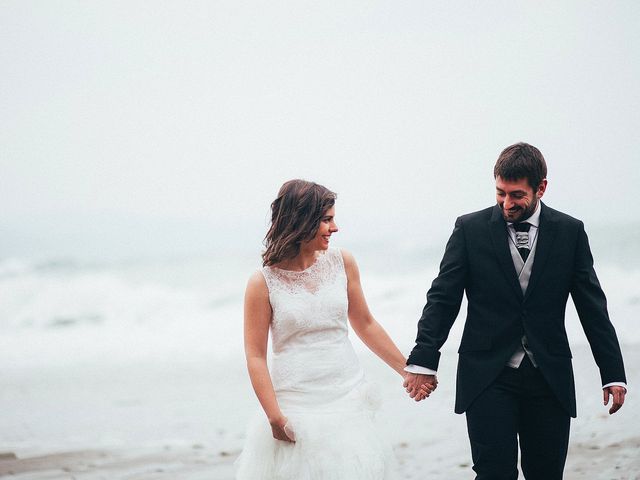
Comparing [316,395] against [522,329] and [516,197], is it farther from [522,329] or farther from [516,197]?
[516,197]

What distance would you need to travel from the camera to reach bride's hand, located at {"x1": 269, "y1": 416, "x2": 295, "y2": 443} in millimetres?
3145

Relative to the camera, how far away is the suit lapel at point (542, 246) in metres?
3.34

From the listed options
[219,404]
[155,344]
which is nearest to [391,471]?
[219,404]

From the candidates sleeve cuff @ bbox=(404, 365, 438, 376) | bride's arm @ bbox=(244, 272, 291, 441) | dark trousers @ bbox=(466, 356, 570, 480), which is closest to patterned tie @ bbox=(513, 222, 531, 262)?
dark trousers @ bbox=(466, 356, 570, 480)

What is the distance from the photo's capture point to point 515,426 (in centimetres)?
333

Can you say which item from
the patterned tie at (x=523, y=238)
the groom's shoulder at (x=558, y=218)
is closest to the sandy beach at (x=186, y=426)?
the patterned tie at (x=523, y=238)

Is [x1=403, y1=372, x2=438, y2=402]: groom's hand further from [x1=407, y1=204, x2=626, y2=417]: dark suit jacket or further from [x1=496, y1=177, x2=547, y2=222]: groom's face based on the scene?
[x1=496, y1=177, x2=547, y2=222]: groom's face

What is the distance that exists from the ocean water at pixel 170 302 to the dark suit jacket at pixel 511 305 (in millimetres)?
7874

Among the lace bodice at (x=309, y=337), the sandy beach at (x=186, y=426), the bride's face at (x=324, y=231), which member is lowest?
the sandy beach at (x=186, y=426)

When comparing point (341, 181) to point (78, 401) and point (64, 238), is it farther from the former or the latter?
point (78, 401)

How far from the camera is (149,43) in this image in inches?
987

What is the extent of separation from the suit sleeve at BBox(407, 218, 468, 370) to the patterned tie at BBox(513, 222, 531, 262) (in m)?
0.23

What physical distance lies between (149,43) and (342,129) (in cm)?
655

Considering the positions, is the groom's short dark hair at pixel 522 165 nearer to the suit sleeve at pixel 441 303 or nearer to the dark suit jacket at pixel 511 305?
the dark suit jacket at pixel 511 305
